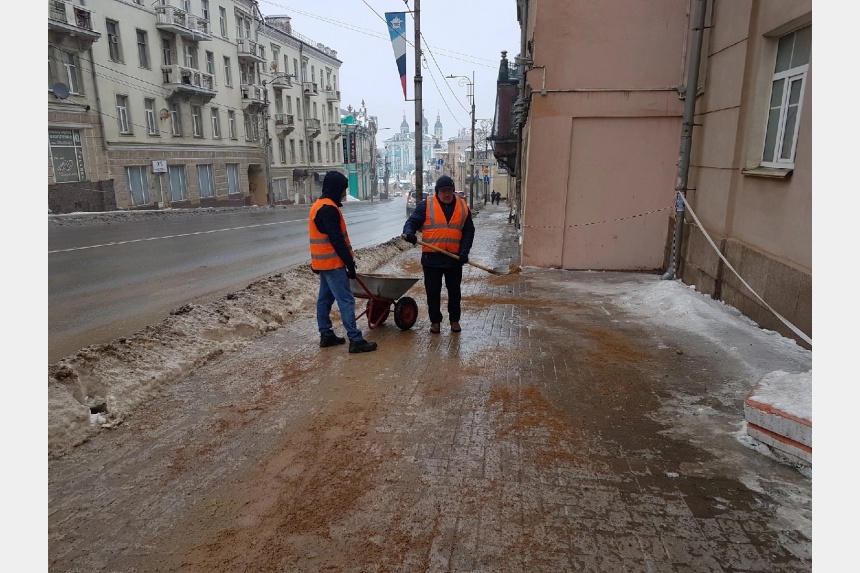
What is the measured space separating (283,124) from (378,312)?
39.7 metres

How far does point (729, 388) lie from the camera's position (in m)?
4.32

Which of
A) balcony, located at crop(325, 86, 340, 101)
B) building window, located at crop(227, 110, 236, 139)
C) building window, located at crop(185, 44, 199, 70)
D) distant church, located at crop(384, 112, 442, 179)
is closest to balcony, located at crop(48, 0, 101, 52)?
building window, located at crop(185, 44, 199, 70)

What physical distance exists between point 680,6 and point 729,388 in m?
6.98

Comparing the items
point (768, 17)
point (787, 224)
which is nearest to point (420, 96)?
point (768, 17)

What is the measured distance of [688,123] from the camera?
26.2 ft

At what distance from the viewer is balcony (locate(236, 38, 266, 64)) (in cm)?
3644

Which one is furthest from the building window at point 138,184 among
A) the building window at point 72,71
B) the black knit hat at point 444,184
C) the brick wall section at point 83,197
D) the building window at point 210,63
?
the black knit hat at point 444,184

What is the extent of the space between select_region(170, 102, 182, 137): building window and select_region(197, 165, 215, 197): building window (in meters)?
2.36

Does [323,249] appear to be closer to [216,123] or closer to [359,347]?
[359,347]

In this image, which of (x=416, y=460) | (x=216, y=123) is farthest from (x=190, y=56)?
(x=416, y=460)

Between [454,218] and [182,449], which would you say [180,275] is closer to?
[454,218]

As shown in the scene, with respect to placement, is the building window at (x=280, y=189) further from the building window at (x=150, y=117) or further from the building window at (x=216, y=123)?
the building window at (x=150, y=117)

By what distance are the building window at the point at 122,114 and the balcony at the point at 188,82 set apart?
3.23 m

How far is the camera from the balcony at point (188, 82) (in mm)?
29469
